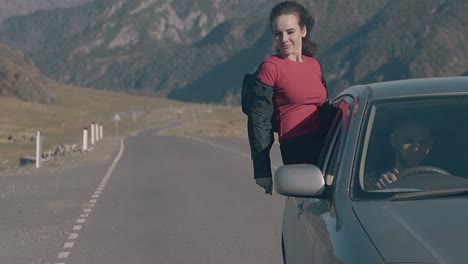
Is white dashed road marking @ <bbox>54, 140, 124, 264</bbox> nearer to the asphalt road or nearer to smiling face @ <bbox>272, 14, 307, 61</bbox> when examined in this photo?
the asphalt road

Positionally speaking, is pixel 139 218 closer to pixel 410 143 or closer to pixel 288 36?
pixel 288 36

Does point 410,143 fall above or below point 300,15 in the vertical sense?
below

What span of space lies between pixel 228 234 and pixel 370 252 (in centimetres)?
882

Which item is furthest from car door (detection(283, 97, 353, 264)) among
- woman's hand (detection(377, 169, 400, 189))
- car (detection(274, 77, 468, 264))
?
woman's hand (detection(377, 169, 400, 189))

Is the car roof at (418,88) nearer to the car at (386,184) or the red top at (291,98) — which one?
the car at (386,184)

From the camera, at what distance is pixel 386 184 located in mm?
5727

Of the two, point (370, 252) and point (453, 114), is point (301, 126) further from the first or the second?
Answer: point (370, 252)

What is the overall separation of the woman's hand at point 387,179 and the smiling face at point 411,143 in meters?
0.24

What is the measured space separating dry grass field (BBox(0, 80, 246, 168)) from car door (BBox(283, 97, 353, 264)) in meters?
50.0

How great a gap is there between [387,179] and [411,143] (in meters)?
0.38

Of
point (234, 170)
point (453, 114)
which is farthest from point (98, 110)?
point (453, 114)

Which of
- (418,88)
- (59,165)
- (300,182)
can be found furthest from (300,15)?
(59,165)

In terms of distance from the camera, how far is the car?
4.81 m

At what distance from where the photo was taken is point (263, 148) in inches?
261
